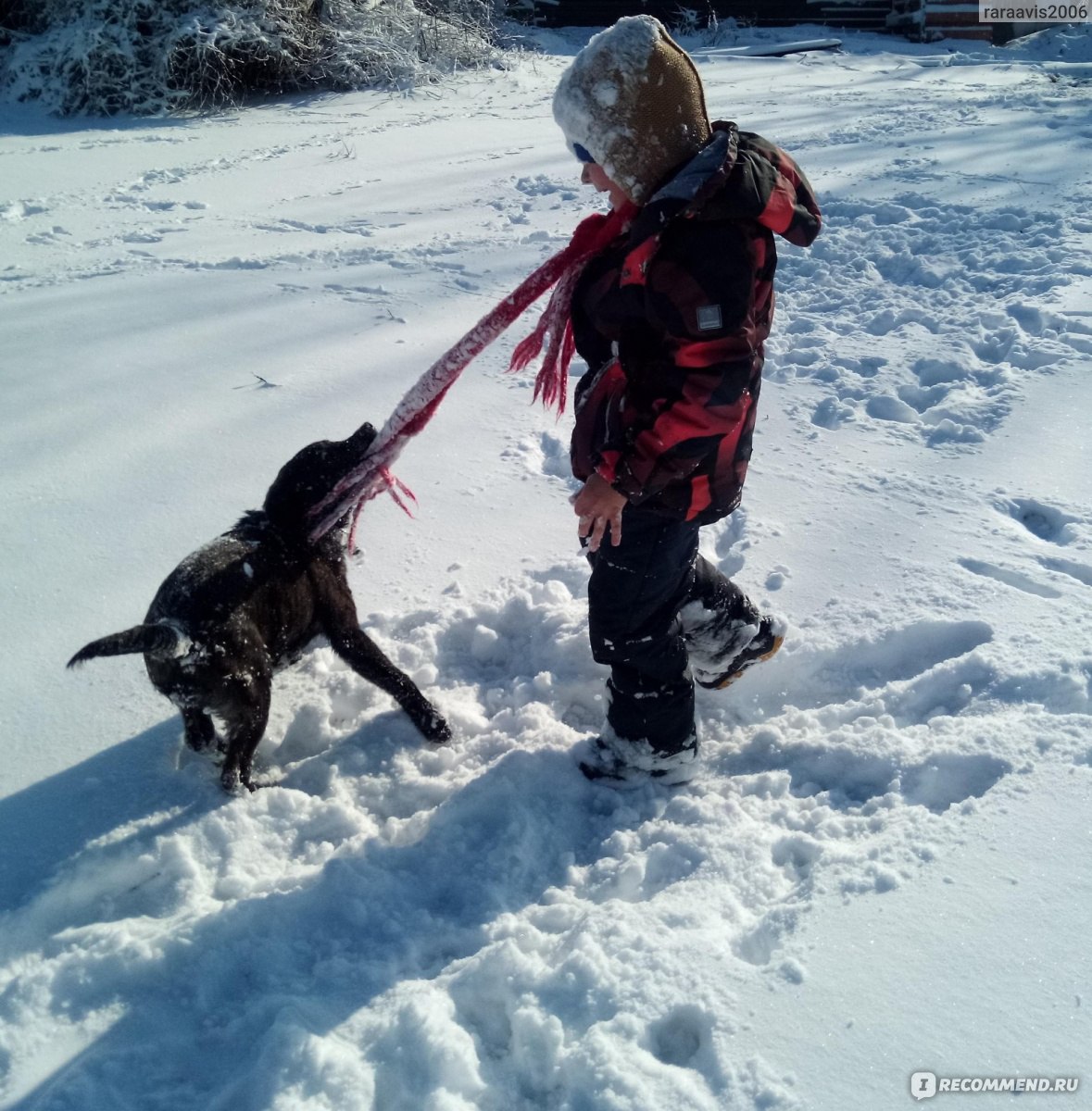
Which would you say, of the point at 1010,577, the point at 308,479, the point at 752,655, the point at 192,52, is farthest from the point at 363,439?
the point at 192,52

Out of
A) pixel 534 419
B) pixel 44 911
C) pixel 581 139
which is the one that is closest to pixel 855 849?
pixel 581 139

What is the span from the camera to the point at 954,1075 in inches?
57.5

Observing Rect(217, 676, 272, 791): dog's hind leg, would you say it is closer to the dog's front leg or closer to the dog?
the dog

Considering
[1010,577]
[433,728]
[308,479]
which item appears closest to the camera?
[433,728]

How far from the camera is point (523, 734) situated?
2568 millimetres

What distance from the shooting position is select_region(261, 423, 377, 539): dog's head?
261 cm

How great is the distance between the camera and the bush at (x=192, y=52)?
859 centimetres

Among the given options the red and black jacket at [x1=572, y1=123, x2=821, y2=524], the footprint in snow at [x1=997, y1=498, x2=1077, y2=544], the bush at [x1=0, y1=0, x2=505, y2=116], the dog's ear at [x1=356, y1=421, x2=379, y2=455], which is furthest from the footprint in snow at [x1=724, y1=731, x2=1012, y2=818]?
the bush at [x1=0, y1=0, x2=505, y2=116]

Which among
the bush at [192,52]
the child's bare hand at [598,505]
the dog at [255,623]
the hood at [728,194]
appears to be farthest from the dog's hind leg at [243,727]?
the bush at [192,52]

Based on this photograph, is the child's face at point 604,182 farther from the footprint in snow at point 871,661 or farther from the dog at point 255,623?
the footprint in snow at point 871,661

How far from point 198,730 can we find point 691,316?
65.3 inches

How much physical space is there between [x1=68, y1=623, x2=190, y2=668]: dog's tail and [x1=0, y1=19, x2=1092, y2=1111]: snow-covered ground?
414mm

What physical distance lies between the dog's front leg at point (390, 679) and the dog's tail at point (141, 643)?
49 cm

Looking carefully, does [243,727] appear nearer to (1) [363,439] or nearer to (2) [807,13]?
(1) [363,439]
